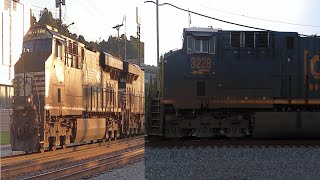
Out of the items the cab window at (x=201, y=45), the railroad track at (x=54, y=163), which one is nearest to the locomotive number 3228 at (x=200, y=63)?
the cab window at (x=201, y=45)

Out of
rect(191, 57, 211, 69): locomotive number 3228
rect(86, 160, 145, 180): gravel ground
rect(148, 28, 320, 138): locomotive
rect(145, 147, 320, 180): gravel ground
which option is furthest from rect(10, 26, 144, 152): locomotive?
rect(191, 57, 211, 69): locomotive number 3228

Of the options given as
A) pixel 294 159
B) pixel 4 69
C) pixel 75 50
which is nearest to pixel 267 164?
pixel 294 159

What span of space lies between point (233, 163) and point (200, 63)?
4761mm

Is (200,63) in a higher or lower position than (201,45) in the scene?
lower

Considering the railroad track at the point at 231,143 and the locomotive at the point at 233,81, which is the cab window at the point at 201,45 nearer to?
the locomotive at the point at 233,81

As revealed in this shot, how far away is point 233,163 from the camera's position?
8266 mm

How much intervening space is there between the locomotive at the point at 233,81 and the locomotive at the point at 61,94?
364cm

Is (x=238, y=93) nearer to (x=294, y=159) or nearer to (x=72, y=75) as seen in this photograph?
(x=294, y=159)

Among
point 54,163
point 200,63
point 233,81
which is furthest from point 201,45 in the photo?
point 54,163

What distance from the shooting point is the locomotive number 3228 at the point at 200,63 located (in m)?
12.4

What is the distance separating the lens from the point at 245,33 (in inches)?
475

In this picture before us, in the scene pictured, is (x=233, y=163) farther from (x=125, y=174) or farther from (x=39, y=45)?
(x=39, y=45)

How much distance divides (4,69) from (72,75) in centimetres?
1106

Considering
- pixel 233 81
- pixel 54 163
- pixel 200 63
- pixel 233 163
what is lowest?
pixel 54 163
